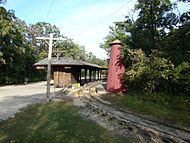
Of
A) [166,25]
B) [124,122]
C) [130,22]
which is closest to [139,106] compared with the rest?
[124,122]

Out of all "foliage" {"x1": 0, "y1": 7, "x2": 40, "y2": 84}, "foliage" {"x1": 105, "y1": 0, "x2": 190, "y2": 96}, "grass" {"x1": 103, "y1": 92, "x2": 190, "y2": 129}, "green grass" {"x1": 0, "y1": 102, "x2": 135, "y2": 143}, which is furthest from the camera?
"foliage" {"x1": 0, "y1": 7, "x2": 40, "y2": 84}

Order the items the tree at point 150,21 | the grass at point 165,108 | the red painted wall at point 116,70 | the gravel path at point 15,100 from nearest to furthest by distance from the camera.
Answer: the grass at point 165,108, the gravel path at point 15,100, the red painted wall at point 116,70, the tree at point 150,21

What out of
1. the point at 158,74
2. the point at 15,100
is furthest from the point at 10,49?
the point at 158,74

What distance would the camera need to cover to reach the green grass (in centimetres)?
805

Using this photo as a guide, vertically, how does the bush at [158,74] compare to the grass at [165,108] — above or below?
above

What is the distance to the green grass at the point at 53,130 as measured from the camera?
26.4ft

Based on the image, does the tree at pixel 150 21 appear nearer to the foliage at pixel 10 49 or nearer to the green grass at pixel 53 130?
the green grass at pixel 53 130

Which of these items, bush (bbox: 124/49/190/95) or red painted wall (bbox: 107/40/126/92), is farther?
red painted wall (bbox: 107/40/126/92)

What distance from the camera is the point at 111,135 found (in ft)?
28.7

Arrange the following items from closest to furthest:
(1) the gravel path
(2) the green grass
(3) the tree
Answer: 1. (2) the green grass
2. (1) the gravel path
3. (3) the tree

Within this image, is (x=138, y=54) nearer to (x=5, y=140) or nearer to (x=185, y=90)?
(x=185, y=90)

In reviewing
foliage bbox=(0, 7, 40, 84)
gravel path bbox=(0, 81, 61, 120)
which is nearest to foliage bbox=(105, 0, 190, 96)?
gravel path bbox=(0, 81, 61, 120)

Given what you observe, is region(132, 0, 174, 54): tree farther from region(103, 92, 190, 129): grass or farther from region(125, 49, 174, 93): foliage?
region(103, 92, 190, 129): grass

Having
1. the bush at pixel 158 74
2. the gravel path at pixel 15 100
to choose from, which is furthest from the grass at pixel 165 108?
the gravel path at pixel 15 100
